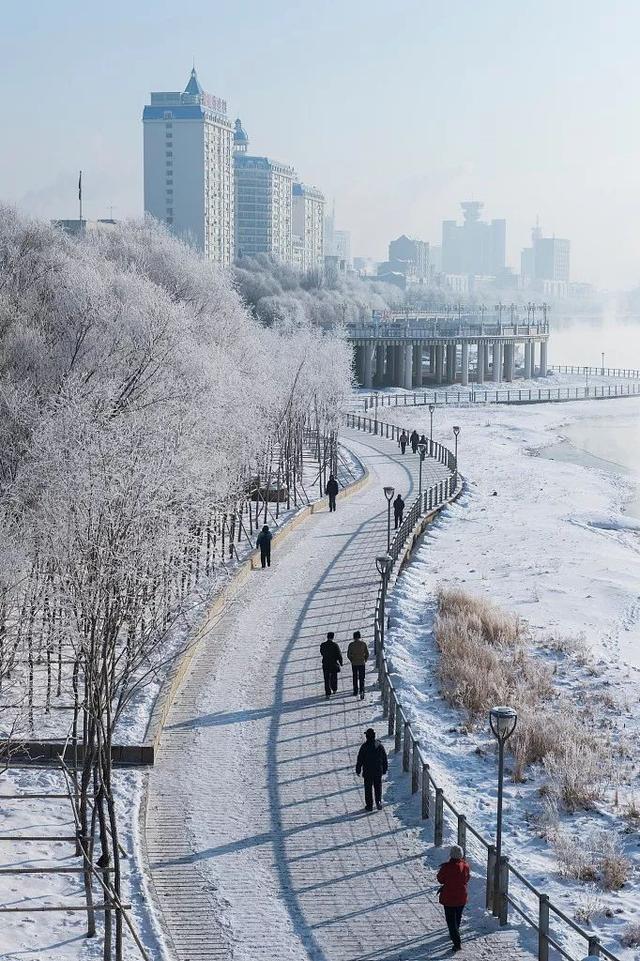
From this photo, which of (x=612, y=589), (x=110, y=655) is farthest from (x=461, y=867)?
(x=612, y=589)

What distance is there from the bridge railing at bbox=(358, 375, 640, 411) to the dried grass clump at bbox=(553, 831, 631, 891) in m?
59.6

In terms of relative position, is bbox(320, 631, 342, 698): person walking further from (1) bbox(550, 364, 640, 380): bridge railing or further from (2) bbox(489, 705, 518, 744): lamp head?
(1) bbox(550, 364, 640, 380): bridge railing

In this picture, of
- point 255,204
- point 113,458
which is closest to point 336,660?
point 113,458

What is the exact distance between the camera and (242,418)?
3067 centimetres

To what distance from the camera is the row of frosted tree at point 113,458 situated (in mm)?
13211

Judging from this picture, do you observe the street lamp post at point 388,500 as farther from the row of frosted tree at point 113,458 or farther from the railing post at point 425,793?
the railing post at point 425,793

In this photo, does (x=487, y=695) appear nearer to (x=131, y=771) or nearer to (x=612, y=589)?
(x=131, y=771)

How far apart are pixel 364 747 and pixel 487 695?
6092mm

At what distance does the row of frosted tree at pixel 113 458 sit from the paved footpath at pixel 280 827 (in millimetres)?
899

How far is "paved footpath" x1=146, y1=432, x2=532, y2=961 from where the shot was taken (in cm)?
1163

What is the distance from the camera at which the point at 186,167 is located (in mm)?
159625

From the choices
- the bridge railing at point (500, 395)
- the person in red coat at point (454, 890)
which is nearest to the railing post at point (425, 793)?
the person in red coat at point (454, 890)

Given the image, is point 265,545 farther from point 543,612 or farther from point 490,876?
point 490,876

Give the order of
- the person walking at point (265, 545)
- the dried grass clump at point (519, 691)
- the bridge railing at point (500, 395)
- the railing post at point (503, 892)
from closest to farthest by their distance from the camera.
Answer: the railing post at point (503, 892) → the dried grass clump at point (519, 691) → the person walking at point (265, 545) → the bridge railing at point (500, 395)
